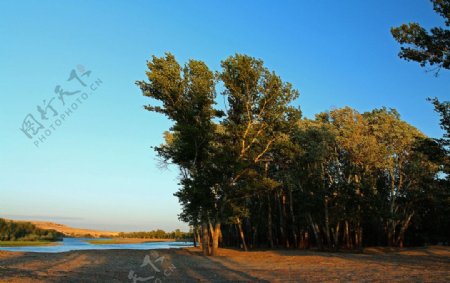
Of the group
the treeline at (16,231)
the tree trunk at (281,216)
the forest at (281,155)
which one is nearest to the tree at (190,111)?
the forest at (281,155)

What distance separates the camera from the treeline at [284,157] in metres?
29.3

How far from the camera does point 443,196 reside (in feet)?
115

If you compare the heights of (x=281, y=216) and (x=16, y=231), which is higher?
(x=281, y=216)

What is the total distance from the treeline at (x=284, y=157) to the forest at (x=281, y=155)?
82 millimetres

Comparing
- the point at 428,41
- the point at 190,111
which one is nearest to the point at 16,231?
the point at 190,111

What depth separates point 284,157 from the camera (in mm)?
35188

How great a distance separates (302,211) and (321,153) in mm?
6232

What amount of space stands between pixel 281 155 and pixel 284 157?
500 millimetres

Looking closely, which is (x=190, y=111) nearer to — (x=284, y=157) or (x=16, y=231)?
(x=284, y=157)

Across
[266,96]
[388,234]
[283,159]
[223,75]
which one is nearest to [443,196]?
[388,234]

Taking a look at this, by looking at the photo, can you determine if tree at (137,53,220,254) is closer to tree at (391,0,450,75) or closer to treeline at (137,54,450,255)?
treeline at (137,54,450,255)

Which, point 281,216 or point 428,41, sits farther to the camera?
point 281,216

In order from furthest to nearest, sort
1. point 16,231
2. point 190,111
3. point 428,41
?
1. point 16,231
2. point 190,111
3. point 428,41

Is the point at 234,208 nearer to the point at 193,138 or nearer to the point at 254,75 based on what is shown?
the point at 193,138
